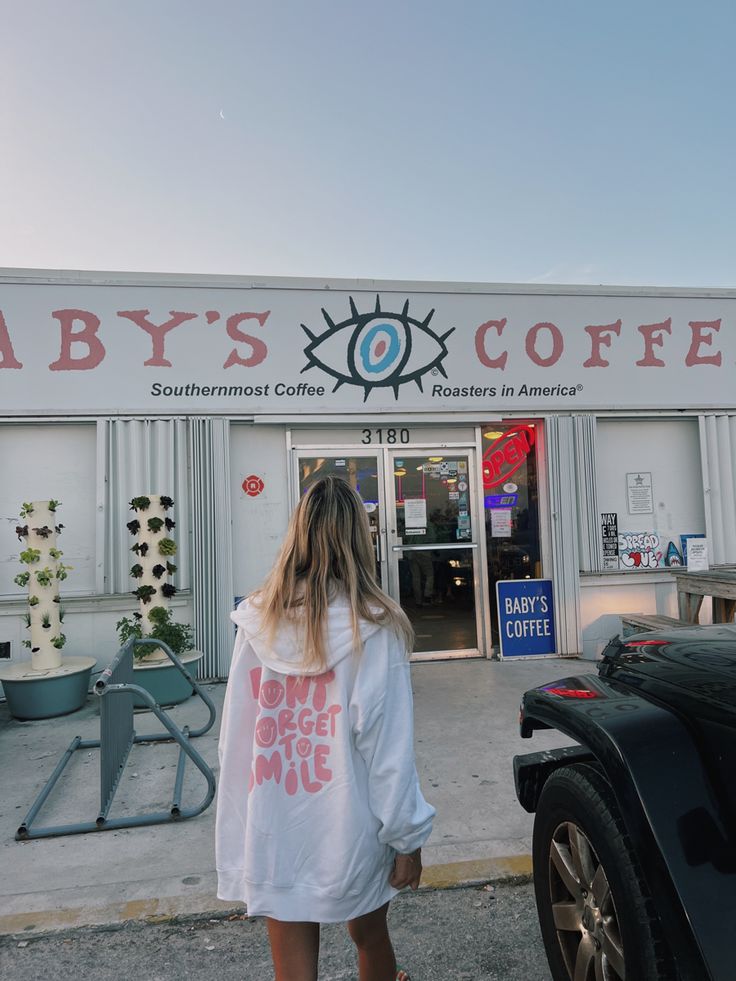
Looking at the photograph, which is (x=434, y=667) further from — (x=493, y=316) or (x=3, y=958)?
(x=3, y=958)

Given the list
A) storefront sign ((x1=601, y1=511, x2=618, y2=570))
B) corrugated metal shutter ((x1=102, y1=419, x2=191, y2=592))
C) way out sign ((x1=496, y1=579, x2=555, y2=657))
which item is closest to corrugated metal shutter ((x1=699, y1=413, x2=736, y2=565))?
storefront sign ((x1=601, y1=511, x2=618, y2=570))

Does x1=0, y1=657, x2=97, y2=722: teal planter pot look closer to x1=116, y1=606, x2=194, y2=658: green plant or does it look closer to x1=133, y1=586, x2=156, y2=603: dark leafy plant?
x1=116, y1=606, x2=194, y2=658: green plant

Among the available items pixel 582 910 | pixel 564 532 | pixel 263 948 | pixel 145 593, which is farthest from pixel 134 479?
pixel 582 910

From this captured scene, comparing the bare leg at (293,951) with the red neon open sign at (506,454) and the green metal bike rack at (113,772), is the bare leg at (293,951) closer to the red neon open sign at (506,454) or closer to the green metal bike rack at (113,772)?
the green metal bike rack at (113,772)

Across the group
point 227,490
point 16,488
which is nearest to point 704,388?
point 227,490

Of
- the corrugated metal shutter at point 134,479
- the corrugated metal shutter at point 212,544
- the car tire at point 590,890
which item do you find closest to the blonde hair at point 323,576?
the car tire at point 590,890

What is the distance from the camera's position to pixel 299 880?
1.69m

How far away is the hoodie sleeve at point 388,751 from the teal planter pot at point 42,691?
5.09 m

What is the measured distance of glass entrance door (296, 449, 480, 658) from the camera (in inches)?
297

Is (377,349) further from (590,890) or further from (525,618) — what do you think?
(590,890)

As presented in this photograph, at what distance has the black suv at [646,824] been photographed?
1666 millimetres

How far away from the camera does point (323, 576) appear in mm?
1781

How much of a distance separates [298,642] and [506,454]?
21.6ft

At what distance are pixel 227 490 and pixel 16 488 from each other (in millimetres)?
2205
